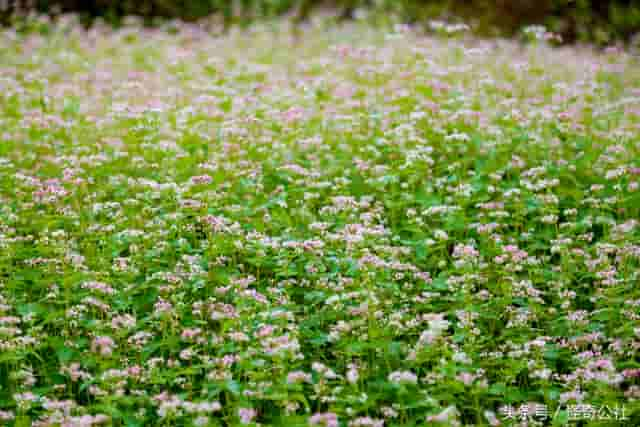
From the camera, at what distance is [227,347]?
430 cm

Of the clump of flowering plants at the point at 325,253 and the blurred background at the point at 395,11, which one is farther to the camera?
the blurred background at the point at 395,11

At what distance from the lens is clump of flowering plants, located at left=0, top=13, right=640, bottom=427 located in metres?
4.25

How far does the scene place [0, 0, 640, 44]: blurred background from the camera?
1532 cm

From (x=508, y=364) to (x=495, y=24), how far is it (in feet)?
44.2

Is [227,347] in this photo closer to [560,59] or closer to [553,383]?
[553,383]

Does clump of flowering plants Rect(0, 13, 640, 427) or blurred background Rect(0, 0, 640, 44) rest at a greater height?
blurred background Rect(0, 0, 640, 44)

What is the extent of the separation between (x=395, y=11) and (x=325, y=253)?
1176cm

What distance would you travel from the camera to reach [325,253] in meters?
5.37

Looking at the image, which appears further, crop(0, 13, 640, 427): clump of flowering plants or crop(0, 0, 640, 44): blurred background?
crop(0, 0, 640, 44): blurred background

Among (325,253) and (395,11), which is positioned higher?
(395,11)

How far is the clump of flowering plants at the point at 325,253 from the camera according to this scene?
167 inches

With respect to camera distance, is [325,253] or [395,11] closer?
[325,253]

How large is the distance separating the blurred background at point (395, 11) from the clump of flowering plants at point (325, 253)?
7.10 m

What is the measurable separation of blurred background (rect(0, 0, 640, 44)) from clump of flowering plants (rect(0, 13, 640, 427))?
7.10 m
